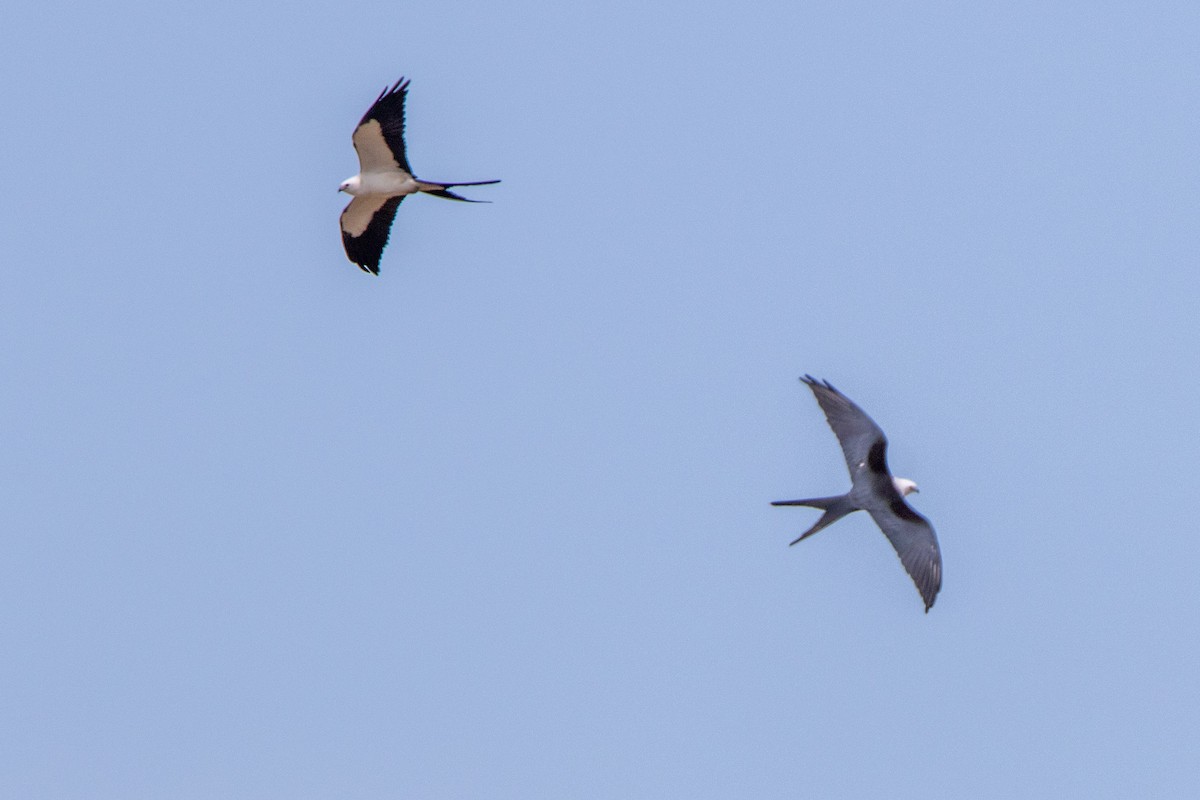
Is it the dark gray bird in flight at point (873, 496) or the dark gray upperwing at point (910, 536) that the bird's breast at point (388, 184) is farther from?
the dark gray upperwing at point (910, 536)

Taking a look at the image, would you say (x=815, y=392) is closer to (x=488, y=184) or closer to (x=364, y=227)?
(x=488, y=184)

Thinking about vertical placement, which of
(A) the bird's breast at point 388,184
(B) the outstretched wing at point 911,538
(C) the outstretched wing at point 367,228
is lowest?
(B) the outstretched wing at point 911,538

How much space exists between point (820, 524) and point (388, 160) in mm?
8619

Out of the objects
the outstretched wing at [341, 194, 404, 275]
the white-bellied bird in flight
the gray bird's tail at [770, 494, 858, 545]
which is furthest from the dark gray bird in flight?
the outstretched wing at [341, 194, 404, 275]

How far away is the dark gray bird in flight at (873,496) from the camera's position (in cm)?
2712

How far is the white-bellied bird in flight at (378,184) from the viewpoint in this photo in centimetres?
3005

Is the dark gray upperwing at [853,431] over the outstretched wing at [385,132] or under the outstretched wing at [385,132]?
under

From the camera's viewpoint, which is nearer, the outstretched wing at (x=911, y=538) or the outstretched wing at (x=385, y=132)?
the outstretched wing at (x=911, y=538)

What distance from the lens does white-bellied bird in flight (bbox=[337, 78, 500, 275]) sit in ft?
98.6

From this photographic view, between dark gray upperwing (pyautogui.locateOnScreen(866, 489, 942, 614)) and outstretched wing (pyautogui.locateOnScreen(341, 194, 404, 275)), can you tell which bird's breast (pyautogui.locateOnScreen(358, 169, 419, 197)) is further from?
dark gray upperwing (pyautogui.locateOnScreen(866, 489, 942, 614))

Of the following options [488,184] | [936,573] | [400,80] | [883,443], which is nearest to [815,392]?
[883,443]

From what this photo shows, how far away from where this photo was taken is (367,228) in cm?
3184

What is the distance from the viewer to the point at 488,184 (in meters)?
28.0

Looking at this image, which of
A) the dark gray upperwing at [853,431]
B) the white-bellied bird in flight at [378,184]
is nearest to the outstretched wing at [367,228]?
the white-bellied bird in flight at [378,184]
